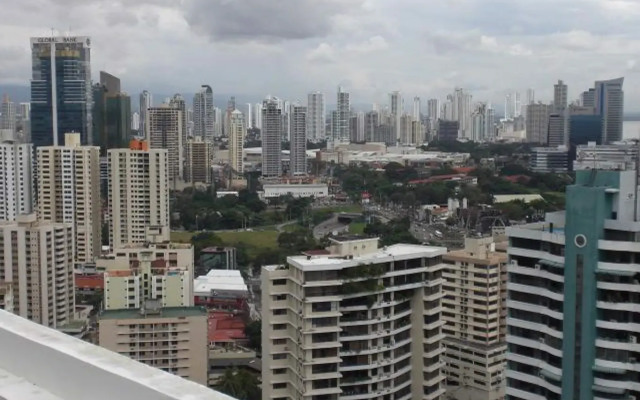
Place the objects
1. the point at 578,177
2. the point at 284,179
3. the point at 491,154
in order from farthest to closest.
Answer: the point at 491,154 → the point at 284,179 → the point at 578,177

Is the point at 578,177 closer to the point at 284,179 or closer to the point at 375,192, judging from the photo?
the point at 375,192

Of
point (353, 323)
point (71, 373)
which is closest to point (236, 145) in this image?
point (353, 323)

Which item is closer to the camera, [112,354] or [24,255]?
[112,354]

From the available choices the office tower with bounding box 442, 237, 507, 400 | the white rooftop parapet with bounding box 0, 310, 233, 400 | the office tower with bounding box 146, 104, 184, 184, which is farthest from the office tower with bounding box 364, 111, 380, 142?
the white rooftop parapet with bounding box 0, 310, 233, 400

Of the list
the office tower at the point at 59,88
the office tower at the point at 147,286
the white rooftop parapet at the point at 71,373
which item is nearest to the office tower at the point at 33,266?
the office tower at the point at 147,286

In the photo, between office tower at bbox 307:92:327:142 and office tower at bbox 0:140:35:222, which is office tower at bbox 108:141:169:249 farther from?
office tower at bbox 307:92:327:142

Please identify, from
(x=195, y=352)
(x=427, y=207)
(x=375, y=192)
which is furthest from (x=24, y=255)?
(x=375, y=192)

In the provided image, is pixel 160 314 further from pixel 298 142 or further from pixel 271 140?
pixel 298 142
